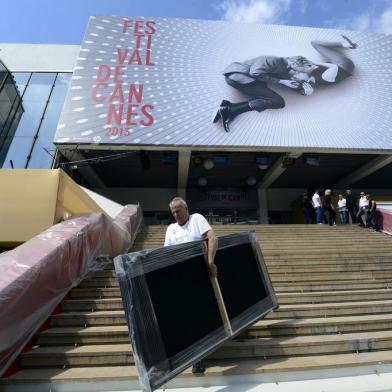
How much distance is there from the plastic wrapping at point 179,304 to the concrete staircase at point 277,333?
0.29 meters

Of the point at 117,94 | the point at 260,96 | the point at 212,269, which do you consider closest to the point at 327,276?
the point at 212,269

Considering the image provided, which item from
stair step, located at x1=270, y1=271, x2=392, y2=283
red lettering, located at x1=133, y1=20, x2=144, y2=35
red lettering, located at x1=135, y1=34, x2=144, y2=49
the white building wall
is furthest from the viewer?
the white building wall

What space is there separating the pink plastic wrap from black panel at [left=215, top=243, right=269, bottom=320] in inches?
294

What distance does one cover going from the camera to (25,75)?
17.0m

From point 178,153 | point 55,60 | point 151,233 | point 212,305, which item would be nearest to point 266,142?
point 178,153

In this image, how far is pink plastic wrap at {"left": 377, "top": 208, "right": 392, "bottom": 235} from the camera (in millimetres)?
8812

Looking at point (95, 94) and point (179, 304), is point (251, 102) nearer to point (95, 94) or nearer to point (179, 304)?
point (95, 94)

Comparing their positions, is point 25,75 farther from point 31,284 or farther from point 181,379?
point 181,379

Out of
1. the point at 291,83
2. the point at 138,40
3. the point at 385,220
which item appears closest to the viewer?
the point at 385,220

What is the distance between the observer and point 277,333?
3057 millimetres

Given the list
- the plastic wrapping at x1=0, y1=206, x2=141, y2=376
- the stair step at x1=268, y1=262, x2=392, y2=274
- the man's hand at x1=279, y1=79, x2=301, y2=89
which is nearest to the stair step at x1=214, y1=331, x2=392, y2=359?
the plastic wrapping at x1=0, y1=206, x2=141, y2=376

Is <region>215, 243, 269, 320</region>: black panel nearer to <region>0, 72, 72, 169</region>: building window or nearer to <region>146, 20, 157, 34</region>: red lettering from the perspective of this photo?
<region>0, 72, 72, 169</region>: building window

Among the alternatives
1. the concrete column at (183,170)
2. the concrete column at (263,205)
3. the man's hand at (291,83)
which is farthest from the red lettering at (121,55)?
the concrete column at (263,205)

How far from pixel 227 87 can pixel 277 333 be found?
1278 centimetres
